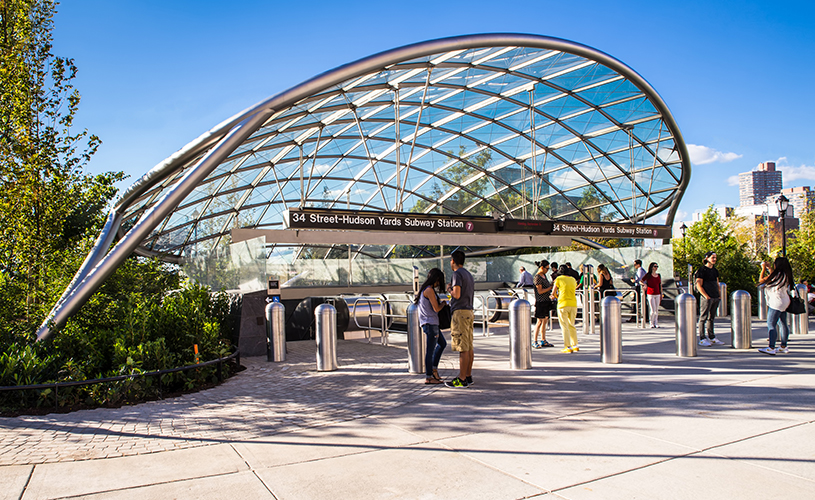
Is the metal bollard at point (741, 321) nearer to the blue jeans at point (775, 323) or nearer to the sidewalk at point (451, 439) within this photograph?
the blue jeans at point (775, 323)

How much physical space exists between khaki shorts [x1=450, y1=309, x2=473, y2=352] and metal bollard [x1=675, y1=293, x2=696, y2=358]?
4.73 m

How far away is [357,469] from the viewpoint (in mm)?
4945

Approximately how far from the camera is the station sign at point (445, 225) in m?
15.1

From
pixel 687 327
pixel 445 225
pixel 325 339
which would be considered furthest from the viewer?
pixel 445 225

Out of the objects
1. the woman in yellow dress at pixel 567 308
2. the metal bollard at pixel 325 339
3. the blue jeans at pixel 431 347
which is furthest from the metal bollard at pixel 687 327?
the metal bollard at pixel 325 339

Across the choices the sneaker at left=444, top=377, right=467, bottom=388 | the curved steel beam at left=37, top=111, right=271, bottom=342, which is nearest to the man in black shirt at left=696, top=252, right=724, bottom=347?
the sneaker at left=444, top=377, right=467, bottom=388

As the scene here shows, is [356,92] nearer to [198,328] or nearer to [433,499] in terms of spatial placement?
[198,328]

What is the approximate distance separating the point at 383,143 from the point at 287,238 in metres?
14.2

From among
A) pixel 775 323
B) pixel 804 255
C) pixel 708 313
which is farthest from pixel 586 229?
pixel 804 255

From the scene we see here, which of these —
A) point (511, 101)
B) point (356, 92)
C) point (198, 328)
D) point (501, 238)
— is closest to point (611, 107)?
point (511, 101)

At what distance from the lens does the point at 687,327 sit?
10914 millimetres

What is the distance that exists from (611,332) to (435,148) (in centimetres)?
2130

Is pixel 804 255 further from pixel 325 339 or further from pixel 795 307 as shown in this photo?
pixel 325 339

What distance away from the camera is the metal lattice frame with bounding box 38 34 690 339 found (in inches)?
594
